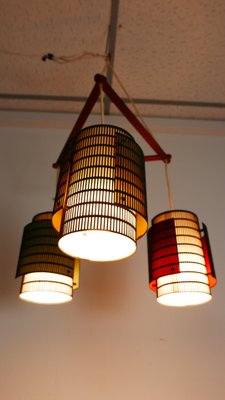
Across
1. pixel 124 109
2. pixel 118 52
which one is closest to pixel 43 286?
pixel 124 109

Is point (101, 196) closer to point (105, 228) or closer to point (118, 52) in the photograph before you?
point (105, 228)

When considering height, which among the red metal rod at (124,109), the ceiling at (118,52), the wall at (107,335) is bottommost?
the wall at (107,335)

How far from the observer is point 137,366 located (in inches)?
65.1

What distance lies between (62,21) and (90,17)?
5.7 inches

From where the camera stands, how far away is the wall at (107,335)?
161 centimetres

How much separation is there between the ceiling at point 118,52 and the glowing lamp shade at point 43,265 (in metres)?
1.03

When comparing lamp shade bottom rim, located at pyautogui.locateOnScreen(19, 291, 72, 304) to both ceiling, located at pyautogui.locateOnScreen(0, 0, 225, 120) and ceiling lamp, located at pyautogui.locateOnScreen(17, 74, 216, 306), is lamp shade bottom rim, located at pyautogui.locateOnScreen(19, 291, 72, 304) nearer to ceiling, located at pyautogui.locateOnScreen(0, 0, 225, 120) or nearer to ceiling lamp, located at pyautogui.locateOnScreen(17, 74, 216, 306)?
ceiling lamp, located at pyautogui.locateOnScreen(17, 74, 216, 306)

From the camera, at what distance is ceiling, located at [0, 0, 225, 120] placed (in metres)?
1.69

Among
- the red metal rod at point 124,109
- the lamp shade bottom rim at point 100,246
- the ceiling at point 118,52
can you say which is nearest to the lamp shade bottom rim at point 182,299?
the lamp shade bottom rim at point 100,246

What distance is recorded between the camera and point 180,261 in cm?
115

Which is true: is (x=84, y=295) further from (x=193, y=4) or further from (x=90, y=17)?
(x=193, y=4)

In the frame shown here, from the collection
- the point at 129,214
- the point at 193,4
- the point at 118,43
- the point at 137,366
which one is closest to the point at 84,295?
the point at 137,366

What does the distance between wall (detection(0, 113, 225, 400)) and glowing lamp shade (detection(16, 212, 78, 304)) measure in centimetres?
47

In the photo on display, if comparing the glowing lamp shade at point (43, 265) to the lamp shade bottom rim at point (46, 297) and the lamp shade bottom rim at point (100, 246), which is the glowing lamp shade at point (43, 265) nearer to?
the lamp shade bottom rim at point (46, 297)
